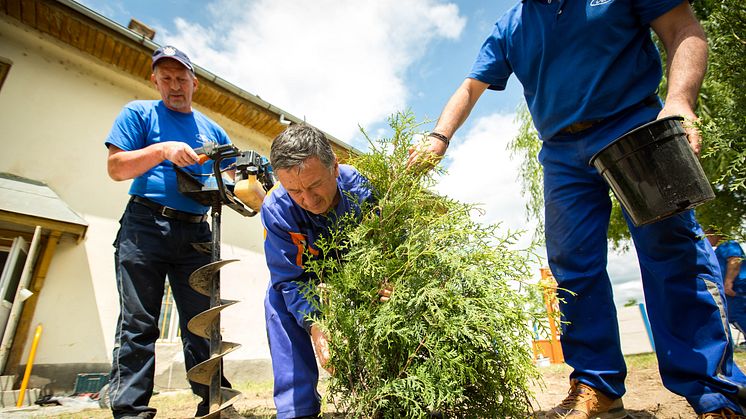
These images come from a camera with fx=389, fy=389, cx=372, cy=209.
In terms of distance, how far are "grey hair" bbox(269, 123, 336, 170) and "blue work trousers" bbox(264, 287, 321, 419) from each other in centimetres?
88

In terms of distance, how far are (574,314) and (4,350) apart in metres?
7.57

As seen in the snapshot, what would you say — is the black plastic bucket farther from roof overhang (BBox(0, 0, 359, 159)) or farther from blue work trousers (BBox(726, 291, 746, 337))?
blue work trousers (BBox(726, 291, 746, 337))

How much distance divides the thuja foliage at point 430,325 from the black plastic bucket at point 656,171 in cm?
64

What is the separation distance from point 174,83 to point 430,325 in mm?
3016

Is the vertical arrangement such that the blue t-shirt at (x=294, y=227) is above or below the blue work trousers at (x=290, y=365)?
above

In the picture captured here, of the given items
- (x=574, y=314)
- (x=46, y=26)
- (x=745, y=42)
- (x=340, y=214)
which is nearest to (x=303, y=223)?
(x=340, y=214)

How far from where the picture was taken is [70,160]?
7.11m

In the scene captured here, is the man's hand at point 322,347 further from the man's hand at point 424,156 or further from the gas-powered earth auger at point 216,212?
the gas-powered earth auger at point 216,212

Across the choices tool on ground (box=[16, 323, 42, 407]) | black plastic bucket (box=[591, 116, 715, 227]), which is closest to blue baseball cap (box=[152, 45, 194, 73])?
black plastic bucket (box=[591, 116, 715, 227])

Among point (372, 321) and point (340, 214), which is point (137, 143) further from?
point (372, 321)

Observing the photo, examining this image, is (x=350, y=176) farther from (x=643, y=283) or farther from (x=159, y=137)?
(x=159, y=137)

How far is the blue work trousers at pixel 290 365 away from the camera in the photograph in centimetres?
212

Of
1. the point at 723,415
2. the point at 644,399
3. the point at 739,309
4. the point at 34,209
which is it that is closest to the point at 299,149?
the point at 723,415

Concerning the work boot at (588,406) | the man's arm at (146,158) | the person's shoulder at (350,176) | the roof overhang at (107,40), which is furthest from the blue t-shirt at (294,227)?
the roof overhang at (107,40)
